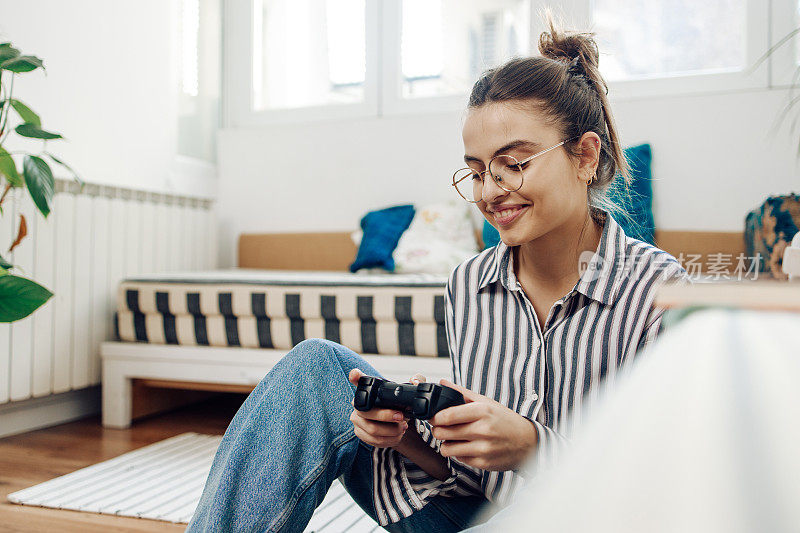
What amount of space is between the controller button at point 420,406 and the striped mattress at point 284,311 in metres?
1.16

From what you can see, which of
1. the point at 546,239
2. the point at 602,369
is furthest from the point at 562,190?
the point at 602,369

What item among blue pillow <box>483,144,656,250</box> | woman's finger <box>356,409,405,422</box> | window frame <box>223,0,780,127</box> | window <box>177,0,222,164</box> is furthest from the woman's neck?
window <box>177,0,222,164</box>

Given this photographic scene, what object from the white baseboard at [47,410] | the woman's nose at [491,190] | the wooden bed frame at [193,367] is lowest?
the white baseboard at [47,410]

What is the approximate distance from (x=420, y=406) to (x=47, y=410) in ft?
6.33

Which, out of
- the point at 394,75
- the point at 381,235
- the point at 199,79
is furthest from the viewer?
the point at 199,79

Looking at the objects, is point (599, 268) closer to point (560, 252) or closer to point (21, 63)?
point (560, 252)

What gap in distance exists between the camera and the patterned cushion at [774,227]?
157 centimetres

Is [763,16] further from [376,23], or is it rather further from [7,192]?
[7,192]

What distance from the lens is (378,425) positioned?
0.78 m

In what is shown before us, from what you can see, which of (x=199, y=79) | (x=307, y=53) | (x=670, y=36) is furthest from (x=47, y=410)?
(x=670, y=36)

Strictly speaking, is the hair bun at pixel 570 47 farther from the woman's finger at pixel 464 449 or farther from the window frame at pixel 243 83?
the window frame at pixel 243 83

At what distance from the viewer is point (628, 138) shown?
7.96 ft

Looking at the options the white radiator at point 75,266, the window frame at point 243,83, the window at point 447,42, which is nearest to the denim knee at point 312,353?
the white radiator at point 75,266

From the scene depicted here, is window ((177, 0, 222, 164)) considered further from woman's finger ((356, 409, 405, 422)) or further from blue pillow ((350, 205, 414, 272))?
woman's finger ((356, 409, 405, 422))
